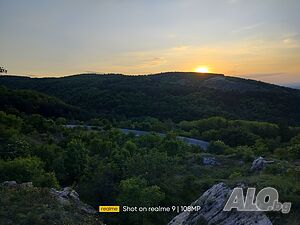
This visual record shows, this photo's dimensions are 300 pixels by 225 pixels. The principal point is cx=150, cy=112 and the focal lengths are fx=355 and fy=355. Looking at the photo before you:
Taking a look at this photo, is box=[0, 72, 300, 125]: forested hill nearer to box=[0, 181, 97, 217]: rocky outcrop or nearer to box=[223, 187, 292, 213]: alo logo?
box=[0, 181, 97, 217]: rocky outcrop

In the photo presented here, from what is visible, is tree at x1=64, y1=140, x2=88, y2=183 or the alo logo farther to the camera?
tree at x1=64, y1=140, x2=88, y2=183

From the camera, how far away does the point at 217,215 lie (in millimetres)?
12453

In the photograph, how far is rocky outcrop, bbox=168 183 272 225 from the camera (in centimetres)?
1098

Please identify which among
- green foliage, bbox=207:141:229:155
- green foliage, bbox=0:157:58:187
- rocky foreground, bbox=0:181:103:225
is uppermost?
rocky foreground, bbox=0:181:103:225

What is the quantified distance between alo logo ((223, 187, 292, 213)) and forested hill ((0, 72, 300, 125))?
70.9m

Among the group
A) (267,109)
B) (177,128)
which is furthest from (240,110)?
(177,128)

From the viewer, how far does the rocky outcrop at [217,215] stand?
11.0 m

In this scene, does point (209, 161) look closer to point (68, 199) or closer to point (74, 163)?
point (74, 163)

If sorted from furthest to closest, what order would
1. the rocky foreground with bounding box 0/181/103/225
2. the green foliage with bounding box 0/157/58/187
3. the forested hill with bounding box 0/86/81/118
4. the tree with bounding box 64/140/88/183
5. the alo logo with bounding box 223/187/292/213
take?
the forested hill with bounding box 0/86/81/118 < the tree with bounding box 64/140/88/183 < the green foliage with bounding box 0/157/58/187 < the rocky foreground with bounding box 0/181/103/225 < the alo logo with bounding box 223/187/292/213

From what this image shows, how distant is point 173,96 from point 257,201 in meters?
91.7

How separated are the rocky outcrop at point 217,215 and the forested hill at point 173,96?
2727 inches

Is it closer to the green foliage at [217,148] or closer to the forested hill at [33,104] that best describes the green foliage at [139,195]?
the green foliage at [217,148]

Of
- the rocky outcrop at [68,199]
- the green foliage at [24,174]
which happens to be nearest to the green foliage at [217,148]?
the green foliage at [24,174]

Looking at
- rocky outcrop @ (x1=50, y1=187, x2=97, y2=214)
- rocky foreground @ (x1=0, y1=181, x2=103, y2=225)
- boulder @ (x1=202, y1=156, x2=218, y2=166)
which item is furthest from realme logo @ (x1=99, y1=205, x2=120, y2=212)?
boulder @ (x1=202, y1=156, x2=218, y2=166)
